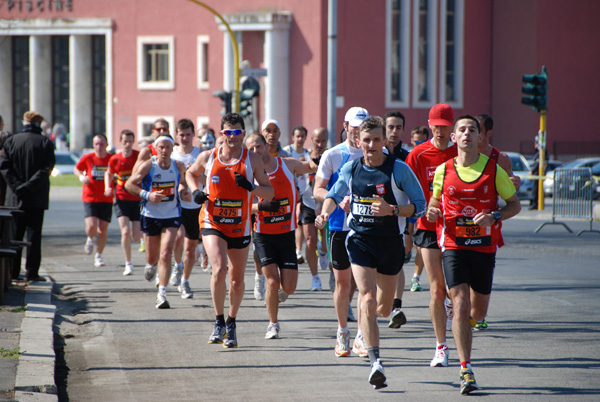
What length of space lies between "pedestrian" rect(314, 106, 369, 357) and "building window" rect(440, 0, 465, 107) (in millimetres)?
39100

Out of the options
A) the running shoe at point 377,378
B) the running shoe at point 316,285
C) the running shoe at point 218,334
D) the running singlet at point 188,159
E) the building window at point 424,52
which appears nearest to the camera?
the running shoe at point 377,378

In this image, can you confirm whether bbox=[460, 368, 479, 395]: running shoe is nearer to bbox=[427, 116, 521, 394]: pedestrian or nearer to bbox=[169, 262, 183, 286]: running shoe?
bbox=[427, 116, 521, 394]: pedestrian

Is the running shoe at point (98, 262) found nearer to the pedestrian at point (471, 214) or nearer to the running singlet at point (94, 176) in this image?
the running singlet at point (94, 176)

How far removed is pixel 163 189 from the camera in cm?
1113

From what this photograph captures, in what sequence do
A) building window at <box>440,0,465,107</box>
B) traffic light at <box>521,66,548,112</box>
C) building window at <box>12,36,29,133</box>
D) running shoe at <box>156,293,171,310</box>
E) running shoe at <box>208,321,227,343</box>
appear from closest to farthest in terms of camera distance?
running shoe at <box>208,321,227,343</box>, running shoe at <box>156,293,171,310</box>, traffic light at <box>521,66,548,112</box>, building window at <box>440,0,465,107</box>, building window at <box>12,36,29,133</box>

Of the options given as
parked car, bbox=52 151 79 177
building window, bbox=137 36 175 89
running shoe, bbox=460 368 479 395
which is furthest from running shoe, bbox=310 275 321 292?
building window, bbox=137 36 175 89

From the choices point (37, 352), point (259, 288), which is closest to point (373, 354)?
point (37, 352)

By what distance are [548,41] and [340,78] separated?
10450 millimetres

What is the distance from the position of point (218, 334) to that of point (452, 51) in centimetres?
4070

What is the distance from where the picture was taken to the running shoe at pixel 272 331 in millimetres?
Result: 8914

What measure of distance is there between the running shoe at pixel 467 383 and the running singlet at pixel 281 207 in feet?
9.09

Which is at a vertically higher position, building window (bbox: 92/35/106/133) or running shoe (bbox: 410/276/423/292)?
building window (bbox: 92/35/106/133)

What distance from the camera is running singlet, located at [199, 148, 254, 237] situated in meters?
8.59

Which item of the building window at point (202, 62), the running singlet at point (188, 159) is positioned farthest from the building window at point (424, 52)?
the running singlet at point (188, 159)
